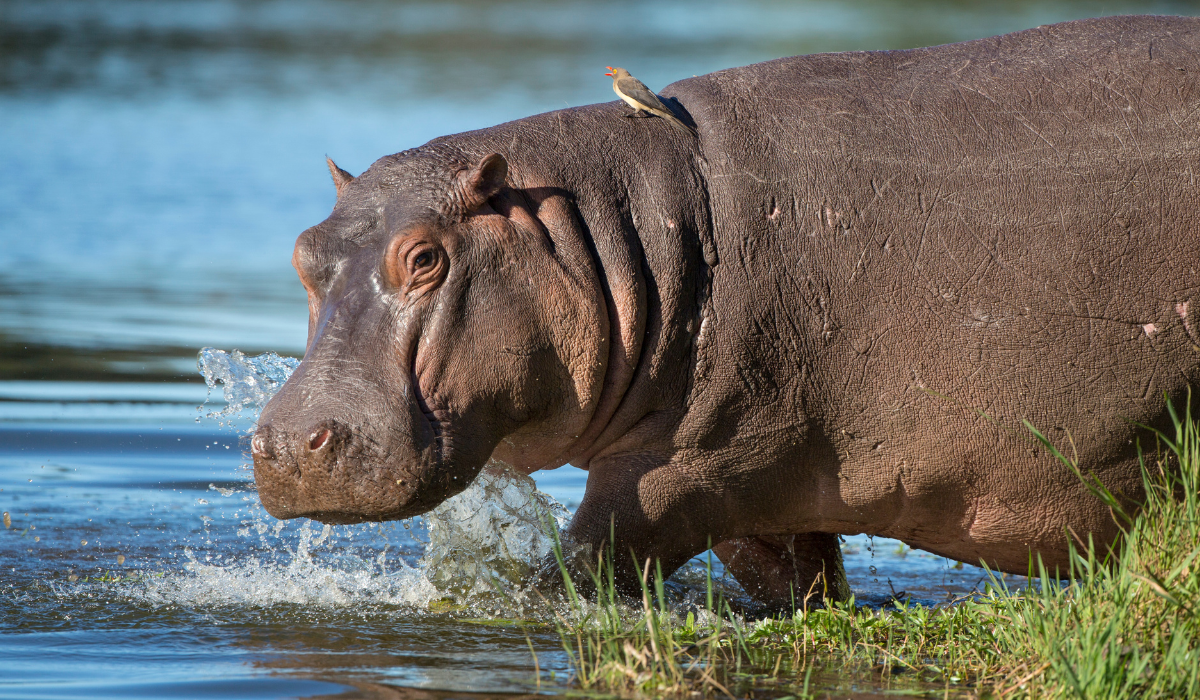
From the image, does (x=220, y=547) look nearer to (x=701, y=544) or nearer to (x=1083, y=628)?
(x=701, y=544)

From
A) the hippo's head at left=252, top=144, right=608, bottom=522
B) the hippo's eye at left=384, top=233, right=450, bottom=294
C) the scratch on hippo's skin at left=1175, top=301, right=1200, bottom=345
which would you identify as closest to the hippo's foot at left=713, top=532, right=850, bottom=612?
the hippo's head at left=252, top=144, right=608, bottom=522

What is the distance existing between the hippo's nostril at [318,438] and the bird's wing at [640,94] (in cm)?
126

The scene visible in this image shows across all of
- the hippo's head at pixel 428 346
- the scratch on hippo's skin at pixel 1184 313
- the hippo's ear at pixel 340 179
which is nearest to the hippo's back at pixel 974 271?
the scratch on hippo's skin at pixel 1184 313

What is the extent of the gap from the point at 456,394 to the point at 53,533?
2531 millimetres

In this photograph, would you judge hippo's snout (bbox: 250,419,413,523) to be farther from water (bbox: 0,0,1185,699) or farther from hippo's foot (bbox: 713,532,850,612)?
hippo's foot (bbox: 713,532,850,612)

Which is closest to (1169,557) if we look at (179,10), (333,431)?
(333,431)

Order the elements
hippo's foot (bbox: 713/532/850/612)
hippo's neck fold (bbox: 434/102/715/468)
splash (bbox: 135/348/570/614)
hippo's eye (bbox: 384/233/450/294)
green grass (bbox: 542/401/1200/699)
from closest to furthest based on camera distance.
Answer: green grass (bbox: 542/401/1200/699)
hippo's eye (bbox: 384/233/450/294)
hippo's neck fold (bbox: 434/102/715/468)
splash (bbox: 135/348/570/614)
hippo's foot (bbox: 713/532/850/612)

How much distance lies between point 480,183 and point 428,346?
1.52 feet

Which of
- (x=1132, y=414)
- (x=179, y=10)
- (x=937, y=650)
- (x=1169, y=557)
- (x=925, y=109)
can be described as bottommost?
(x=937, y=650)

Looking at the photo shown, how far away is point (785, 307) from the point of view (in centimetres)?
397

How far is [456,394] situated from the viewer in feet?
12.6

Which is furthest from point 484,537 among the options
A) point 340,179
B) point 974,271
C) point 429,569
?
point 974,271

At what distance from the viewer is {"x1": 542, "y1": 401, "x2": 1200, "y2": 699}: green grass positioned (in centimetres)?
321

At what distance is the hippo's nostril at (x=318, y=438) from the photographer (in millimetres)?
3711
